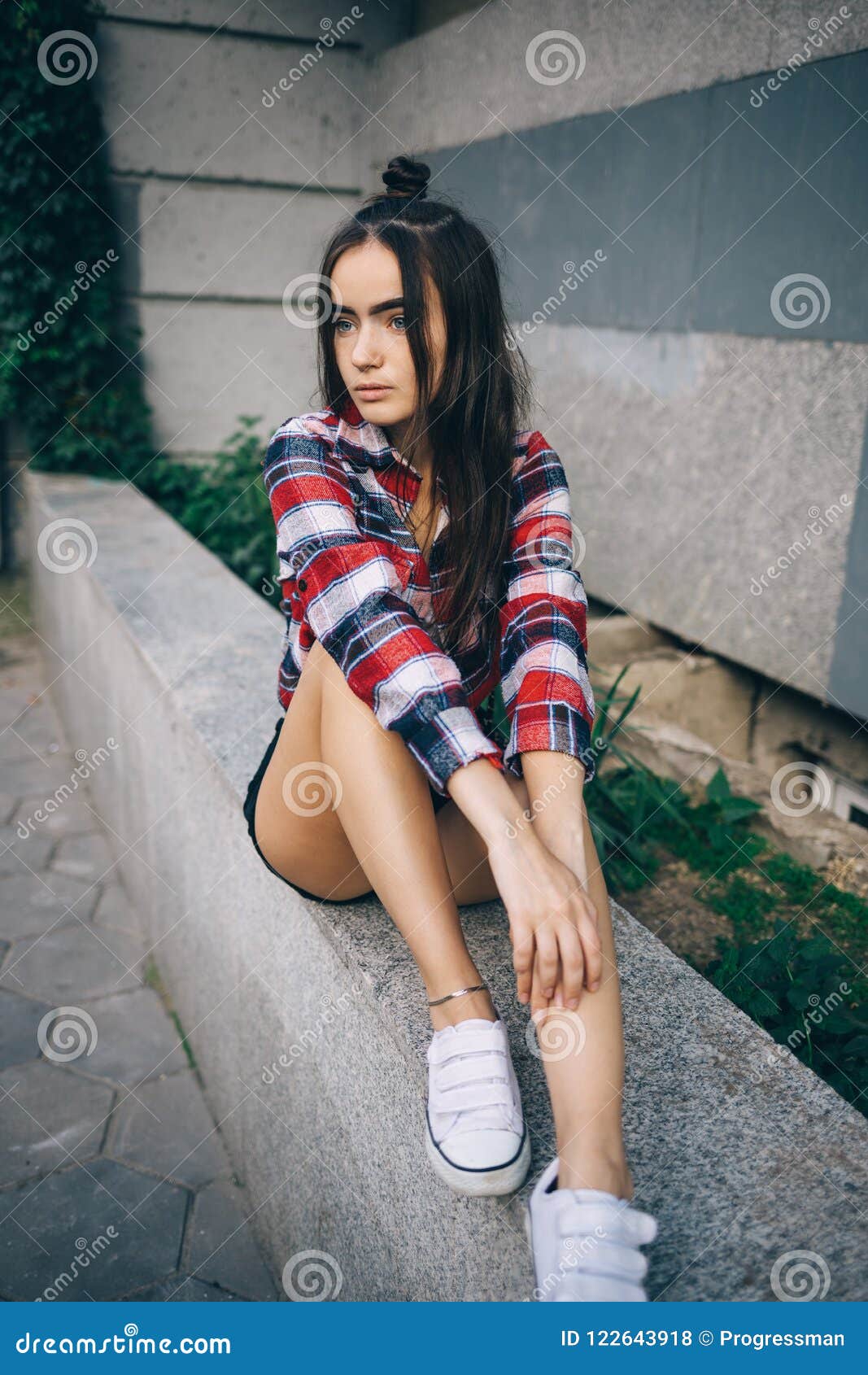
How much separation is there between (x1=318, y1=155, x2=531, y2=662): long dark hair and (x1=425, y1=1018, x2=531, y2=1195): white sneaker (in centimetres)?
67

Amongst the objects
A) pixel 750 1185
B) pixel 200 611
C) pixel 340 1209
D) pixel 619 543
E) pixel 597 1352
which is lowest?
pixel 340 1209

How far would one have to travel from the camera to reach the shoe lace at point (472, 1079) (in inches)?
44.4

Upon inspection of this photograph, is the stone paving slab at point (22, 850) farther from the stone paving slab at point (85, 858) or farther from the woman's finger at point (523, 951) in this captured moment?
the woman's finger at point (523, 951)

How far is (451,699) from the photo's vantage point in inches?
52.7

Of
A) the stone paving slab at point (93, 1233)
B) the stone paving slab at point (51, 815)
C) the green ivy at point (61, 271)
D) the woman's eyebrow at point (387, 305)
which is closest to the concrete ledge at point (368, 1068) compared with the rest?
the stone paving slab at point (93, 1233)

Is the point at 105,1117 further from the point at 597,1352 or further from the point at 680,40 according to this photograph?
the point at 680,40

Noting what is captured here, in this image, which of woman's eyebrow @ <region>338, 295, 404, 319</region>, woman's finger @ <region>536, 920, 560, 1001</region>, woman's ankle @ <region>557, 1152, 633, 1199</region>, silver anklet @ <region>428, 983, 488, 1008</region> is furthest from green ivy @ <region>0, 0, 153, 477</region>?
woman's ankle @ <region>557, 1152, 633, 1199</region>

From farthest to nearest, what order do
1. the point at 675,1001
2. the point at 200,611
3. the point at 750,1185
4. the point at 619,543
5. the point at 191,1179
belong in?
the point at 619,543 < the point at 200,611 < the point at 191,1179 < the point at 675,1001 < the point at 750,1185

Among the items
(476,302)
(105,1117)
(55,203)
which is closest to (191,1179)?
(105,1117)

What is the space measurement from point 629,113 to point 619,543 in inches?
55.6

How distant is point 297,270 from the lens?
5.69 meters

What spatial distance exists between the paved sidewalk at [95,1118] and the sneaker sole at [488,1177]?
962 mm

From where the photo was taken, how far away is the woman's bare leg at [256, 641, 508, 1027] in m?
1.29

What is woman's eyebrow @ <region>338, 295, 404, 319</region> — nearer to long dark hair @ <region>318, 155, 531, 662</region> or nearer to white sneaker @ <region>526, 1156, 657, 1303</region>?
long dark hair @ <region>318, 155, 531, 662</region>
